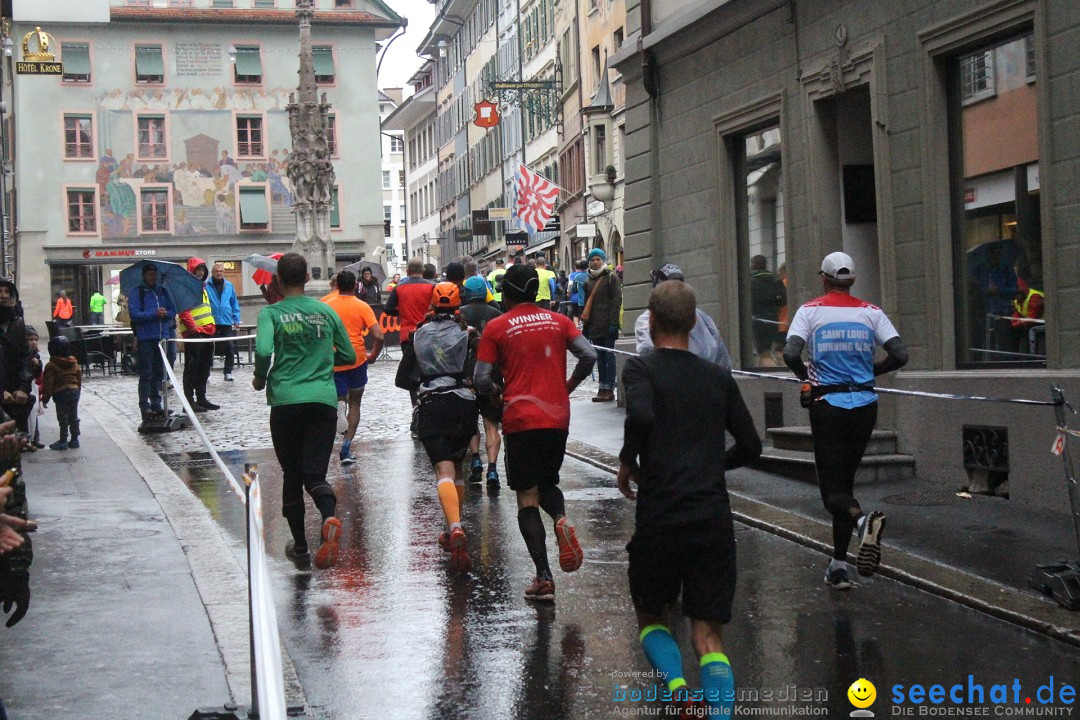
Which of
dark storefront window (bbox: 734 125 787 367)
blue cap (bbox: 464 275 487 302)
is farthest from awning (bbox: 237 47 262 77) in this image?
blue cap (bbox: 464 275 487 302)

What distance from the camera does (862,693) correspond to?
6.27m

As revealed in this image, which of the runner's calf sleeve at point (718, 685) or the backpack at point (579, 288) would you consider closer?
the runner's calf sleeve at point (718, 685)

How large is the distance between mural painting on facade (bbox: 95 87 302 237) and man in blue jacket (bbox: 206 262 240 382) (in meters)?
38.4

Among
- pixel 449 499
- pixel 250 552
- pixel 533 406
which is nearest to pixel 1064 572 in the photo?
pixel 533 406

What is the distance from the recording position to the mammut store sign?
209 feet

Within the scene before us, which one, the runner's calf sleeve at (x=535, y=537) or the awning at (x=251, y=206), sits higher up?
the awning at (x=251, y=206)

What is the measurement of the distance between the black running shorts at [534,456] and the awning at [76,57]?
59.9 metres

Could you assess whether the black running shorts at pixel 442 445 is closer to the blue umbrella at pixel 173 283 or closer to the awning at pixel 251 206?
the blue umbrella at pixel 173 283

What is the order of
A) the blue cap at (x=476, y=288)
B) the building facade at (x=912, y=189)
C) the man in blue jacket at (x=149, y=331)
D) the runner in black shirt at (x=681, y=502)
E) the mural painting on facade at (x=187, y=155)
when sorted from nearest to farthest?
the runner in black shirt at (x=681, y=502) < the building facade at (x=912, y=189) < the blue cap at (x=476, y=288) < the man in blue jacket at (x=149, y=331) < the mural painting on facade at (x=187, y=155)

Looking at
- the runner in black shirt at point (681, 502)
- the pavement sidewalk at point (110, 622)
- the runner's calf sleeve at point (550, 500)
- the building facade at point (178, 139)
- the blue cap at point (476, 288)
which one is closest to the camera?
the runner in black shirt at point (681, 502)

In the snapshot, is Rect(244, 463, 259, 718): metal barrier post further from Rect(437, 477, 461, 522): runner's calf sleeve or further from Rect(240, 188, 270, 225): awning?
Rect(240, 188, 270, 225): awning

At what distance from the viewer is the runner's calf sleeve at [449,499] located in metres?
9.23

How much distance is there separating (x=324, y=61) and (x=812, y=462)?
57.4m

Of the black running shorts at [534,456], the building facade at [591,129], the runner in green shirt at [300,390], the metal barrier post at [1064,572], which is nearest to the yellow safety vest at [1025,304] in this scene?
the metal barrier post at [1064,572]
